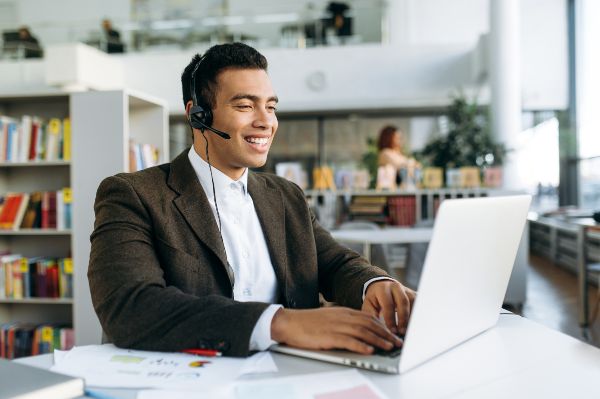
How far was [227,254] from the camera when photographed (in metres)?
1.54

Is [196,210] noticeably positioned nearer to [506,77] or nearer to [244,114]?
Result: [244,114]

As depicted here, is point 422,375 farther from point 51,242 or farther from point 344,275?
point 51,242

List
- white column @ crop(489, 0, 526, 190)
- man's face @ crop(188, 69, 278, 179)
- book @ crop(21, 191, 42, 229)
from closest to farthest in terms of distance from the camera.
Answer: man's face @ crop(188, 69, 278, 179), book @ crop(21, 191, 42, 229), white column @ crop(489, 0, 526, 190)

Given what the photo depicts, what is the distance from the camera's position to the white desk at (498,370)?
892 mm

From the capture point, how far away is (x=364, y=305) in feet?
4.48

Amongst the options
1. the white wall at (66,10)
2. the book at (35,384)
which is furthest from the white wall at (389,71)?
the book at (35,384)

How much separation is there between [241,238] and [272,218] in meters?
0.11

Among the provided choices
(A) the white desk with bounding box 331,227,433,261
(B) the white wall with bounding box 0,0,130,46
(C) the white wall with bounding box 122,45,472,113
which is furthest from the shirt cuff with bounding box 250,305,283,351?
(B) the white wall with bounding box 0,0,130,46

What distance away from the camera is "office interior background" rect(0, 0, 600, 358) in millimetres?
6820

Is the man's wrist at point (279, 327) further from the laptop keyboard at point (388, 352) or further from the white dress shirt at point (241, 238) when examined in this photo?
the white dress shirt at point (241, 238)

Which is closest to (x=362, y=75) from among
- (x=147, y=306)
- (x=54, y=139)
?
(x=54, y=139)

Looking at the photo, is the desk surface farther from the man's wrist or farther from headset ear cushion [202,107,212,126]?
the man's wrist

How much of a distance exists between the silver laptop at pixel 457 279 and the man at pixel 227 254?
0.07m

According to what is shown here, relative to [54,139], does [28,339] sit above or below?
below
